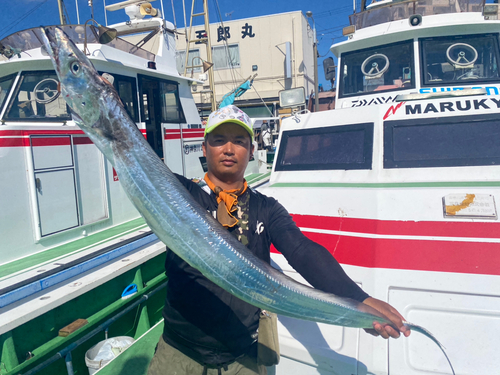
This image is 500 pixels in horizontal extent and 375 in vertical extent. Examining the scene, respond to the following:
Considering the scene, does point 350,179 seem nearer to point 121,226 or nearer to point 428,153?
point 428,153

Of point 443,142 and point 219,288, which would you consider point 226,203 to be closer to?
point 219,288

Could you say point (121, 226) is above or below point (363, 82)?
below

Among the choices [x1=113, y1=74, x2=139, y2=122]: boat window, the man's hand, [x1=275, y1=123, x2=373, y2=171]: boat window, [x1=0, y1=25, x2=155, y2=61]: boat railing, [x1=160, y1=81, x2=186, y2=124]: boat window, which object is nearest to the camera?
the man's hand

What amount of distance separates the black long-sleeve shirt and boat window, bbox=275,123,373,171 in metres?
2.13

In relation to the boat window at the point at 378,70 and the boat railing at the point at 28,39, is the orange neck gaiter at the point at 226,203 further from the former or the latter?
the boat railing at the point at 28,39

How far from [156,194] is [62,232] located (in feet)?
11.1

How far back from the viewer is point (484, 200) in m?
2.72

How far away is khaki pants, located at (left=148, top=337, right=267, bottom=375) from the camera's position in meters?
1.82

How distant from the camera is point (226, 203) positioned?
72.1 inches

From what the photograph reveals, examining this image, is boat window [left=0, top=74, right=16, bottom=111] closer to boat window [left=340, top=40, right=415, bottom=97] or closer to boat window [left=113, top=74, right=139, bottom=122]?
boat window [left=113, top=74, right=139, bottom=122]

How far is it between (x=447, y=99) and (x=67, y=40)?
3700mm

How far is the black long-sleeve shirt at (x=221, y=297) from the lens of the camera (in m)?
1.79

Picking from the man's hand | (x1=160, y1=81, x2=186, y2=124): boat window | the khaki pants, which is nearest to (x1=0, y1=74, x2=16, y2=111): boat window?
(x1=160, y1=81, x2=186, y2=124): boat window

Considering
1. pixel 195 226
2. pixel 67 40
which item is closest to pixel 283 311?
pixel 195 226
